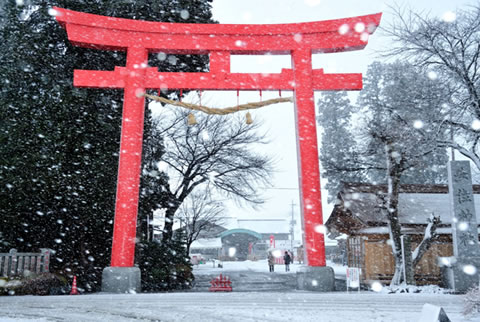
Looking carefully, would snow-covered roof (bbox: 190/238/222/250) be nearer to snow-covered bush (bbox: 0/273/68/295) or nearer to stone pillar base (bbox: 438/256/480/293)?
snow-covered bush (bbox: 0/273/68/295)

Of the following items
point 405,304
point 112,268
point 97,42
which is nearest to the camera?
point 405,304

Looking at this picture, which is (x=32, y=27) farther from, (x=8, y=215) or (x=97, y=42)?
(x=8, y=215)

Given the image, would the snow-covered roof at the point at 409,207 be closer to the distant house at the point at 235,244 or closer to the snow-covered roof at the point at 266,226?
the distant house at the point at 235,244

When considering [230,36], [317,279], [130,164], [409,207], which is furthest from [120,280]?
[409,207]

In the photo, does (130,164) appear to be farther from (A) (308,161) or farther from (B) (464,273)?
(B) (464,273)

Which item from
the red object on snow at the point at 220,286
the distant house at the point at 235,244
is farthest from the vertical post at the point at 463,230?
the distant house at the point at 235,244

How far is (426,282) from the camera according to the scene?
1373 cm

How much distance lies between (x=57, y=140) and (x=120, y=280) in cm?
403

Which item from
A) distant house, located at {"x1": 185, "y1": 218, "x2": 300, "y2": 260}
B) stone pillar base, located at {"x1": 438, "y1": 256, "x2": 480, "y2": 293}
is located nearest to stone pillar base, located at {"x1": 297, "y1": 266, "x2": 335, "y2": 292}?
stone pillar base, located at {"x1": 438, "y1": 256, "x2": 480, "y2": 293}

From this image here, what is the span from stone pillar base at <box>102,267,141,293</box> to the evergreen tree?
83.2 inches

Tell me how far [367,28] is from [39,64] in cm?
920

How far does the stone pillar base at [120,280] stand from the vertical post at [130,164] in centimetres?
18

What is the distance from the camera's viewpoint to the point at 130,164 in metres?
9.30

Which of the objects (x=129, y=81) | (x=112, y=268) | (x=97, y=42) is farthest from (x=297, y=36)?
A: (x=112, y=268)
